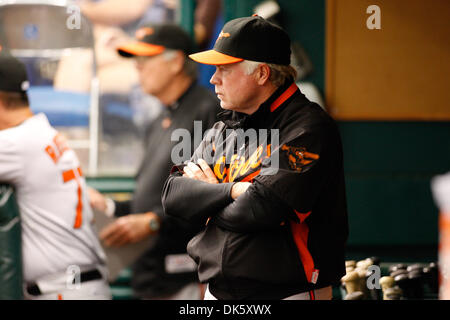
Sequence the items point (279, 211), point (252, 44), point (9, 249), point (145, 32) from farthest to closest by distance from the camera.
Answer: point (145, 32) < point (9, 249) < point (252, 44) < point (279, 211)

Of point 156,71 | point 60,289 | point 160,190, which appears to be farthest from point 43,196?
point 156,71

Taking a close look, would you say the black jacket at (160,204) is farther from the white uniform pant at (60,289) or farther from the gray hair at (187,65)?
the white uniform pant at (60,289)

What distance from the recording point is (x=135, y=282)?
158 inches

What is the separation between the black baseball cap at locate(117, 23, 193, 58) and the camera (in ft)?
12.6

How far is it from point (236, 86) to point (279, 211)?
0.47 metres

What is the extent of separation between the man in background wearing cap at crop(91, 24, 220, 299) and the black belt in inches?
22.3

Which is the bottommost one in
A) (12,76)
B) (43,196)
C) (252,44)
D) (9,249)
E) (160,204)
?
(160,204)

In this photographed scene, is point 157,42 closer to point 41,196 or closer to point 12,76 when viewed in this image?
point 12,76

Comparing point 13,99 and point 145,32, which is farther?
point 145,32

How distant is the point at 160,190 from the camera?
3.75m

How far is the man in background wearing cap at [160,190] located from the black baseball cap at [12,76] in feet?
2.71

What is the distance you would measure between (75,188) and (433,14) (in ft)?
6.56
